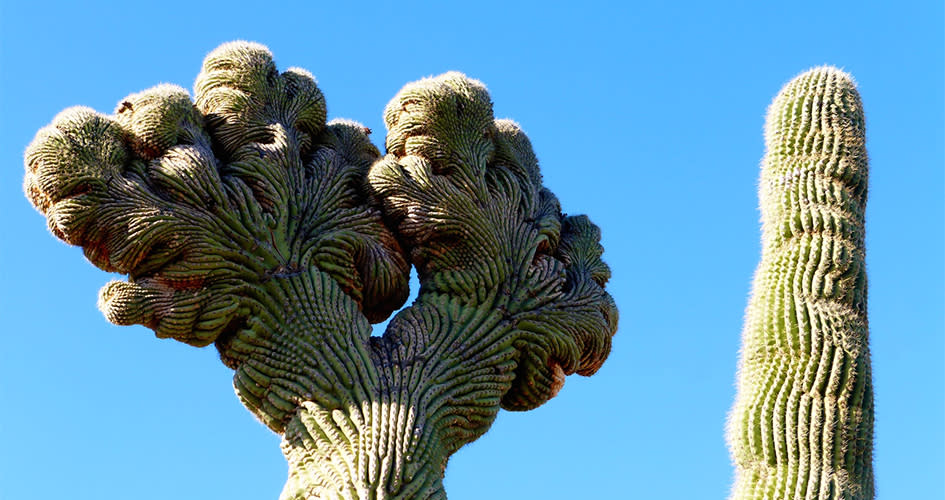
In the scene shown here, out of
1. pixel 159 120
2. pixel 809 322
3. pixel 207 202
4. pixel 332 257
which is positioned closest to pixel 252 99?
pixel 159 120

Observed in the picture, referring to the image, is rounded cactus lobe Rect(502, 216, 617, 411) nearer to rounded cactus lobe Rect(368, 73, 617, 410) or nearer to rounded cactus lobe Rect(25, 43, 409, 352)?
Result: rounded cactus lobe Rect(368, 73, 617, 410)

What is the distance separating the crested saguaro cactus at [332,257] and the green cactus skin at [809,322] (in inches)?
55.0

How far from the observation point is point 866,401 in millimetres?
5262

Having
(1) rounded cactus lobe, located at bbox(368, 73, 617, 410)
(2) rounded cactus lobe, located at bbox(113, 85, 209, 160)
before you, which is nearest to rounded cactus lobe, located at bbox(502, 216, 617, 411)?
(1) rounded cactus lobe, located at bbox(368, 73, 617, 410)

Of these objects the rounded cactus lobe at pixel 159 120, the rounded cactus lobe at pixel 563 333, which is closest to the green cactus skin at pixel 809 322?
the rounded cactus lobe at pixel 563 333

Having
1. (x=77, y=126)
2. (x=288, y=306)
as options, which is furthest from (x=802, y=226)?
(x=77, y=126)

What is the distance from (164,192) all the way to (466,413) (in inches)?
73.3

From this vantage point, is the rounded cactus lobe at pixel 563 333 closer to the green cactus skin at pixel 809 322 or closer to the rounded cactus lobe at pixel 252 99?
the green cactus skin at pixel 809 322

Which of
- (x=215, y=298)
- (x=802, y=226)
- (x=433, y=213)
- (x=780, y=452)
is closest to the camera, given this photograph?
(x=780, y=452)

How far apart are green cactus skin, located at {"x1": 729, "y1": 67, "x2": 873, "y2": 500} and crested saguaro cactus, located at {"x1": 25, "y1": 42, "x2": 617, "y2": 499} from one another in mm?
1398

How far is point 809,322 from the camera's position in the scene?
17.7ft

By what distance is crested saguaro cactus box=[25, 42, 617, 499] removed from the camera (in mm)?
6047

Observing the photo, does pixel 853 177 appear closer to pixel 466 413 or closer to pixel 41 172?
pixel 466 413

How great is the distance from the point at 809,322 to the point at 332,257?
243 cm
